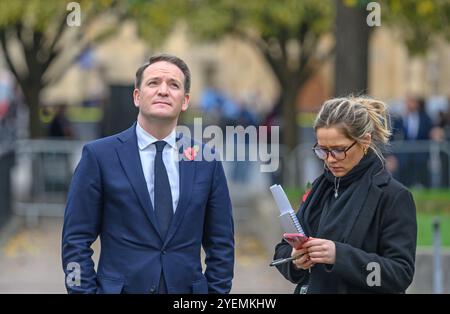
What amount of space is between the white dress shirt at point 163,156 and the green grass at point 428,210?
638 centimetres

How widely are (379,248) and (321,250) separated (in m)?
0.27

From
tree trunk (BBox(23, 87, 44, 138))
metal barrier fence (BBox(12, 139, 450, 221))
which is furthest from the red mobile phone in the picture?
tree trunk (BBox(23, 87, 44, 138))

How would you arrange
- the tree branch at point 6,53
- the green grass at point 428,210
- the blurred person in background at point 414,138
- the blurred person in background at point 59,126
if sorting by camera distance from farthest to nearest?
1. the blurred person in background at point 59,126
2. the tree branch at point 6,53
3. the blurred person in background at point 414,138
4. the green grass at point 428,210

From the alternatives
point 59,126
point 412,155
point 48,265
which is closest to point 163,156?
point 48,265

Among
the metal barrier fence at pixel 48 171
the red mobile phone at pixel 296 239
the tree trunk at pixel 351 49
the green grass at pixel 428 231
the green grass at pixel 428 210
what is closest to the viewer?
the red mobile phone at pixel 296 239

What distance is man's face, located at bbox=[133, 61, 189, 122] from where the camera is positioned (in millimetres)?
5102

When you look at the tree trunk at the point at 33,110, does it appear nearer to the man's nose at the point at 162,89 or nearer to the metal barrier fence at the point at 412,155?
the metal barrier fence at the point at 412,155

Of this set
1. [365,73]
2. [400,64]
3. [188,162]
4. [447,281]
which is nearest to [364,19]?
[365,73]

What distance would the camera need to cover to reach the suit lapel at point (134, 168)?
502 centimetres

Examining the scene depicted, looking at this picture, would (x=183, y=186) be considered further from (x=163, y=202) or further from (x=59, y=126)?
(x=59, y=126)

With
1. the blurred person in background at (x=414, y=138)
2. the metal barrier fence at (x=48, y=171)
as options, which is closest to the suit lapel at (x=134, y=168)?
the blurred person in background at (x=414, y=138)

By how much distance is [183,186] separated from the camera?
512 centimetres

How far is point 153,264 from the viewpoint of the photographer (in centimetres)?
502

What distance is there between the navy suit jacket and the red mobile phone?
0.56 metres
